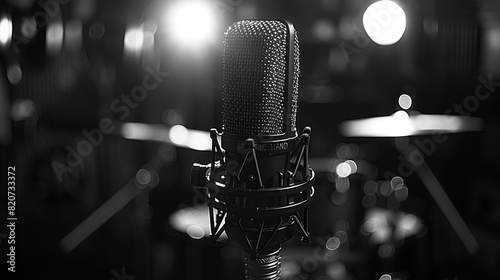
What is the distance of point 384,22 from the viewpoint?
104 inches

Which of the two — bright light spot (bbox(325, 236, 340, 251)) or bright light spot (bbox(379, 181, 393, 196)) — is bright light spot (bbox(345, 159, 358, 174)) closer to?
bright light spot (bbox(379, 181, 393, 196))

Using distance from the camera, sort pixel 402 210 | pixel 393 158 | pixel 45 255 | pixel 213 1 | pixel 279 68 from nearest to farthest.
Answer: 1. pixel 279 68
2. pixel 213 1
3. pixel 402 210
4. pixel 393 158
5. pixel 45 255

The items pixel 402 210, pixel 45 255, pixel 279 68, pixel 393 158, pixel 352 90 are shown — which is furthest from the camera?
pixel 45 255

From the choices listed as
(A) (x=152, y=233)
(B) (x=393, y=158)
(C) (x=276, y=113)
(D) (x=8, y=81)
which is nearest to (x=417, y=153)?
(B) (x=393, y=158)

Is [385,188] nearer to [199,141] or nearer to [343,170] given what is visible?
[343,170]

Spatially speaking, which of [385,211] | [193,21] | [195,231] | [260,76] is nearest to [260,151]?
[260,76]

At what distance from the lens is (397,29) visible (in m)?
2.58

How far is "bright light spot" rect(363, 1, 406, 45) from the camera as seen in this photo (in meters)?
2.52

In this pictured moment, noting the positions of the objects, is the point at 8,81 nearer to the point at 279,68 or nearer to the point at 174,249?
the point at 174,249

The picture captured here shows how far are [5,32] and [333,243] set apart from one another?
1985 millimetres

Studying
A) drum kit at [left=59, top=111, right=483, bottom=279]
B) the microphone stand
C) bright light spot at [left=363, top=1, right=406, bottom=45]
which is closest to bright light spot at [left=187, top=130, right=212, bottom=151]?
drum kit at [left=59, top=111, right=483, bottom=279]

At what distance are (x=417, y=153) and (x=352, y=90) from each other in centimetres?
56

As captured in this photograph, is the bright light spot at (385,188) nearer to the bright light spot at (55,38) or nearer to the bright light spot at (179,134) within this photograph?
the bright light spot at (179,134)

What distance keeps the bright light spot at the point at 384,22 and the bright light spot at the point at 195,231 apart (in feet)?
5.10
